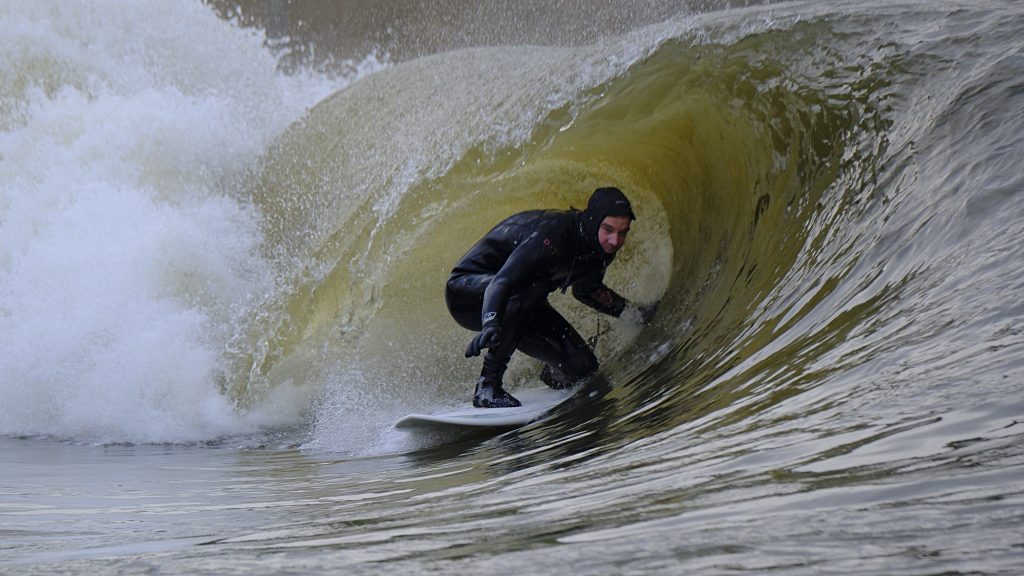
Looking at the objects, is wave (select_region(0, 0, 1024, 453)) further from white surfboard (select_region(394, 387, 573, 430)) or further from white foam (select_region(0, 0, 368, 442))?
white surfboard (select_region(394, 387, 573, 430))

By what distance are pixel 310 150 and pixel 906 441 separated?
276 inches

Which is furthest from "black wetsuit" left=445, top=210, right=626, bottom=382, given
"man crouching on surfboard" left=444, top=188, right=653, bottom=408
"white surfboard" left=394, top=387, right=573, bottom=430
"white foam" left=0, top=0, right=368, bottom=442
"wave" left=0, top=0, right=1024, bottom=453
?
"white foam" left=0, top=0, right=368, bottom=442

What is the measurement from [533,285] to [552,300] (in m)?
1.24

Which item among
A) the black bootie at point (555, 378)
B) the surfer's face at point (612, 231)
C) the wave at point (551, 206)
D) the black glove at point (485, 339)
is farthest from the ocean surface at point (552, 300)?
the surfer's face at point (612, 231)

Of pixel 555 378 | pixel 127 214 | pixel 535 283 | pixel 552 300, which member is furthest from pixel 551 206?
pixel 127 214

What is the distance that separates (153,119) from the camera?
8531 mm

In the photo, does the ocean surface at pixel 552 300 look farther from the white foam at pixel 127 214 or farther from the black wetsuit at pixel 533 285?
the black wetsuit at pixel 533 285

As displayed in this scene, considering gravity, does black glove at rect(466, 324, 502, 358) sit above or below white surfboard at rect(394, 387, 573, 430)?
above

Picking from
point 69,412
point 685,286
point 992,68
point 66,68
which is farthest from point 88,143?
point 992,68

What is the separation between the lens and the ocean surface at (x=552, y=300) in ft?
5.61

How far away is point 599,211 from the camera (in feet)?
13.9

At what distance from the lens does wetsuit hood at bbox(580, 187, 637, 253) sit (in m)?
4.21

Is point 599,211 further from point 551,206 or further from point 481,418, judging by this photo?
point 551,206

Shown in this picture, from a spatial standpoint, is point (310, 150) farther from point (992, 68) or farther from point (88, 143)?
point (992, 68)
